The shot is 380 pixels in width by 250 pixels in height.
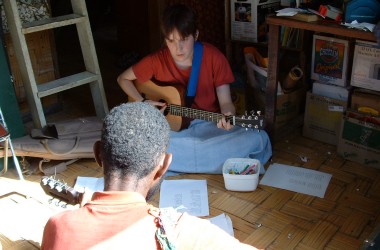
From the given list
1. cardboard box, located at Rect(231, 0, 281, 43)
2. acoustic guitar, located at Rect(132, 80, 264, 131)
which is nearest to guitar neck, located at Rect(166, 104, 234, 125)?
acoustic guitar, located at Rect(132, 80, 264, 131)

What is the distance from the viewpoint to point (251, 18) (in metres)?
3.03

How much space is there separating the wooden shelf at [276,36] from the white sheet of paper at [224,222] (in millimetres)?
775

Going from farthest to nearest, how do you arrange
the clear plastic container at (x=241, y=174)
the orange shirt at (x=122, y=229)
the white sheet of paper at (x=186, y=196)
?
the clear plastic container at (x=241, y=174)
the white sheet of paper at (x=186, y=196)
the orange shirt at (x=122, y=229)

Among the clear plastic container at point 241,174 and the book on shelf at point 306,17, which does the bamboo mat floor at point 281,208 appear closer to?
the clear plastic container at point 241,174

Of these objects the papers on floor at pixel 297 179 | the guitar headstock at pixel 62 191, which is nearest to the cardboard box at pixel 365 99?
the papers on floor at pixel 297 179

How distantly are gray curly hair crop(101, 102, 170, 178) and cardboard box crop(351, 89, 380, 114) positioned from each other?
1781 mm

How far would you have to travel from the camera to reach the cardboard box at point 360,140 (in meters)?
2.49

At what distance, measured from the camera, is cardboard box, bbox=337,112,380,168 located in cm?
249

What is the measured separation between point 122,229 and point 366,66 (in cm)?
200

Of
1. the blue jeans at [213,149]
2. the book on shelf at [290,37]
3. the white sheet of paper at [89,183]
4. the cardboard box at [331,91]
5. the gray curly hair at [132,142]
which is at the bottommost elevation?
the white sheet of paper at [89,183]

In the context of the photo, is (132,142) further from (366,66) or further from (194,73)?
(366,66)

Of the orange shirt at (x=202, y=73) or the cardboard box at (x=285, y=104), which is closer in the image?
the orange shirt at (x=202, y=73)

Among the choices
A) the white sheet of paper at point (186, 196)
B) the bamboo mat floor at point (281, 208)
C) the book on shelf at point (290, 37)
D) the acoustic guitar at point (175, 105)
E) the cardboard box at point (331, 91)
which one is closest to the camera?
the bamboo mat floor at point (281, 208)

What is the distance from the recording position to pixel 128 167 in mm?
1024
